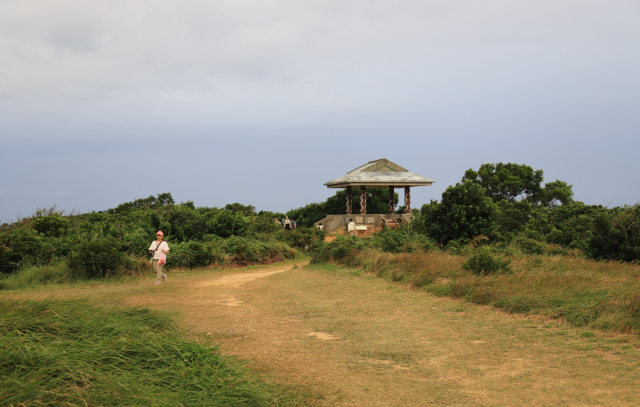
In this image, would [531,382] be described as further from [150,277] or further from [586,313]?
[150,277]

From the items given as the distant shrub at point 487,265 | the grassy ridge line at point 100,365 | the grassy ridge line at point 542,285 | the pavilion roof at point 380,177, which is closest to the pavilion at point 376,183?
the pavilion roof at point 380,177

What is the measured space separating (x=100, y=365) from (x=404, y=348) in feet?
13.4

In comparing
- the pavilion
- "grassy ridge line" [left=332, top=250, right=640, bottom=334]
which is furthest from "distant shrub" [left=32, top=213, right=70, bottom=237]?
the pavilion

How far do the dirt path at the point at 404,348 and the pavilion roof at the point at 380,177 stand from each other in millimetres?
22412

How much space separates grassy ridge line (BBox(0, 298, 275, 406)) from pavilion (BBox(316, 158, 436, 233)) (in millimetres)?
27137

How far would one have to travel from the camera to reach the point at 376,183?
33438mm

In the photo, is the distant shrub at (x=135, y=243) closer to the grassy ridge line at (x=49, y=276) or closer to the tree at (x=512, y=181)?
the grassy ridge line at (x=49, y=276)

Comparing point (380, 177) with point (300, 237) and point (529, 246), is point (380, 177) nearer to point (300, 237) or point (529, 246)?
point (300, 237)

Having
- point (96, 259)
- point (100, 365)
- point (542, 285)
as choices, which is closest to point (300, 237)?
point (96, 259)

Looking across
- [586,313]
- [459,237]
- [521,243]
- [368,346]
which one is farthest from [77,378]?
[521,243]

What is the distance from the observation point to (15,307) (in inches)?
226

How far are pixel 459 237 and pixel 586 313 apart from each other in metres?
9.10

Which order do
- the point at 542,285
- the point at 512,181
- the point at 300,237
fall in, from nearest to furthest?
1. the point at 542,285
2. the point at 300,237
3. the point at 512,181

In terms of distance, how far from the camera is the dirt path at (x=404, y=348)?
516cm
